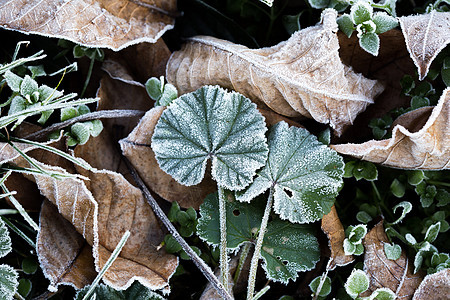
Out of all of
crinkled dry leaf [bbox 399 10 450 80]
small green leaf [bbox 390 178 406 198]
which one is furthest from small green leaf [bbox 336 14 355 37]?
small green leaf [bbox 390 178 406 198]

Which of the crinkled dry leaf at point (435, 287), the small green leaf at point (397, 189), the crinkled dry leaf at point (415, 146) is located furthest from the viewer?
the small green leaf at point (397, 189)

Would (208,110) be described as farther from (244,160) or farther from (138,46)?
(138,46)

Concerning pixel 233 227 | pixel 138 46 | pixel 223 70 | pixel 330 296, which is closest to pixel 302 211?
pixel 233 227

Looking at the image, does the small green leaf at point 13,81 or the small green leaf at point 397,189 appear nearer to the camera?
the small green leaf at point 13,81

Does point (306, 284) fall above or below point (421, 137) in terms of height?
below

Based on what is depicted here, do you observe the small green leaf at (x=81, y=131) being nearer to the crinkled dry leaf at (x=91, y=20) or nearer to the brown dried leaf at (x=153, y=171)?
the brown dried leaf at (x=153, y=171)

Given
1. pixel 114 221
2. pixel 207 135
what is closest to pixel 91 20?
pixel 207 135

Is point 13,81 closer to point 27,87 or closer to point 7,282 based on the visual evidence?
point 27,87

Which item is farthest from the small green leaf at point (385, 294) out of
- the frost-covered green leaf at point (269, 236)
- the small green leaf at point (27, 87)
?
the small green leaf at point (27, 87)
